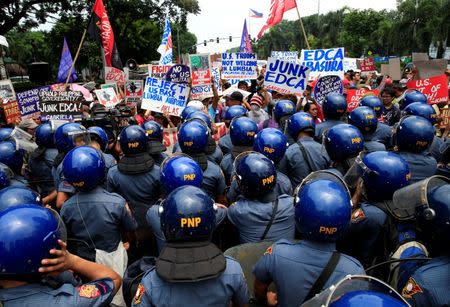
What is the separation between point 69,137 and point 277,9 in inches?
374

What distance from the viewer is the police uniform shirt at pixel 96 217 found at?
11.8ft

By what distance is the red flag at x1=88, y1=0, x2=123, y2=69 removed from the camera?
11.4m

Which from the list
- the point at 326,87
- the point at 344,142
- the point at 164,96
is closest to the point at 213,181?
the point at 344,142

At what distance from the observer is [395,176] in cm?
318

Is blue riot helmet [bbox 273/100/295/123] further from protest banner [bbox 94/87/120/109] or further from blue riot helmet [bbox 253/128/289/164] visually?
protest banner [bbox 94/87/120/109]

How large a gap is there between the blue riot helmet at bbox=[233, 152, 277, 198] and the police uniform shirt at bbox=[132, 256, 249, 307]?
1123 mm

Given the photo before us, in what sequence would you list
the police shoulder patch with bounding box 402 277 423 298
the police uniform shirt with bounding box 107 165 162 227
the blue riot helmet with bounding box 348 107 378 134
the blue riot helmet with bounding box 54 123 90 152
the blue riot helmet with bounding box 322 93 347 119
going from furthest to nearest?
the blue riot helmet with bounding box 322 93 347 119, the blue riot helmet with bounding box 348 107 378 134, the blue riot helmet with bounding box 54 123 90 152, the police uniform shirt with bounding box 107 165 162 227, the police shoulder patch with bounding box 402 277 423 298

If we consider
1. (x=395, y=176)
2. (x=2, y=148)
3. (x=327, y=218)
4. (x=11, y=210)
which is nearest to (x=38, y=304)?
(x=11, y=210)

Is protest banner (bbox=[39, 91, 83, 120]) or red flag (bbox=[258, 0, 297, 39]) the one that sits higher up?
red flag (bbox=[258, 0, 297, 39])

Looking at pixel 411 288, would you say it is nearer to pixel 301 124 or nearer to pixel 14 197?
pixel 14 197

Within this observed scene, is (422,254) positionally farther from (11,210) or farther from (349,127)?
(11,210)

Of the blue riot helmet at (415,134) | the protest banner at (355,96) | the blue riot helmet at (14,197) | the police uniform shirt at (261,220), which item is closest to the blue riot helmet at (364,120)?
the blue riot helmet at (415,134)

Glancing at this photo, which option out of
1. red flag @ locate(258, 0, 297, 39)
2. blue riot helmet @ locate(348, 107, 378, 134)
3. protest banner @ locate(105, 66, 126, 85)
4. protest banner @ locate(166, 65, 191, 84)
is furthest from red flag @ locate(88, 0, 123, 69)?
blue riot helmet @ locate(348, 107, 378, 134)

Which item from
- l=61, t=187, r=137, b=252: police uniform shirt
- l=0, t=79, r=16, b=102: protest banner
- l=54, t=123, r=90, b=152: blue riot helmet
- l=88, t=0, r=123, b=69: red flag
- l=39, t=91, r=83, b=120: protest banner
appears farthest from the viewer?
l=88, t=0, r=123, b=69: red flag
